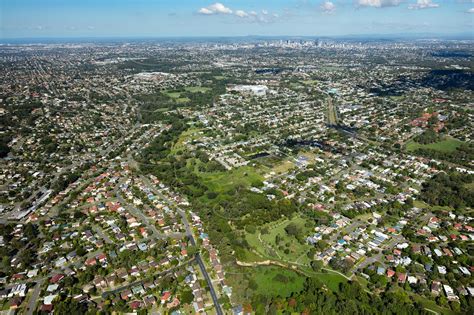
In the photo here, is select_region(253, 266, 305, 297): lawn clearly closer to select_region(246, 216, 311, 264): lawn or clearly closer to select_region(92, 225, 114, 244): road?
select_region(246, 216, 311, 264): lawn

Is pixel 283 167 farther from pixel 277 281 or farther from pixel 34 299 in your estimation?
pixel 34 299

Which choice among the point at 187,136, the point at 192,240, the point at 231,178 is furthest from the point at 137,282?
the point at 187,136

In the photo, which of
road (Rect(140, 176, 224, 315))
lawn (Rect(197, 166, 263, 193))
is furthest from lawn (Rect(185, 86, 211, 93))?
road (Rect(140, 176, 224, 315))

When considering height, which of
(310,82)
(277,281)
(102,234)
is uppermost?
(310,82)

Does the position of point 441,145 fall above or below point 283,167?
Result: above

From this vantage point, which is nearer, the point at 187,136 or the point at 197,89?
the point at 187,136

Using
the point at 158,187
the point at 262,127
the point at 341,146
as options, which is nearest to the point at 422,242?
the point at 341,146
